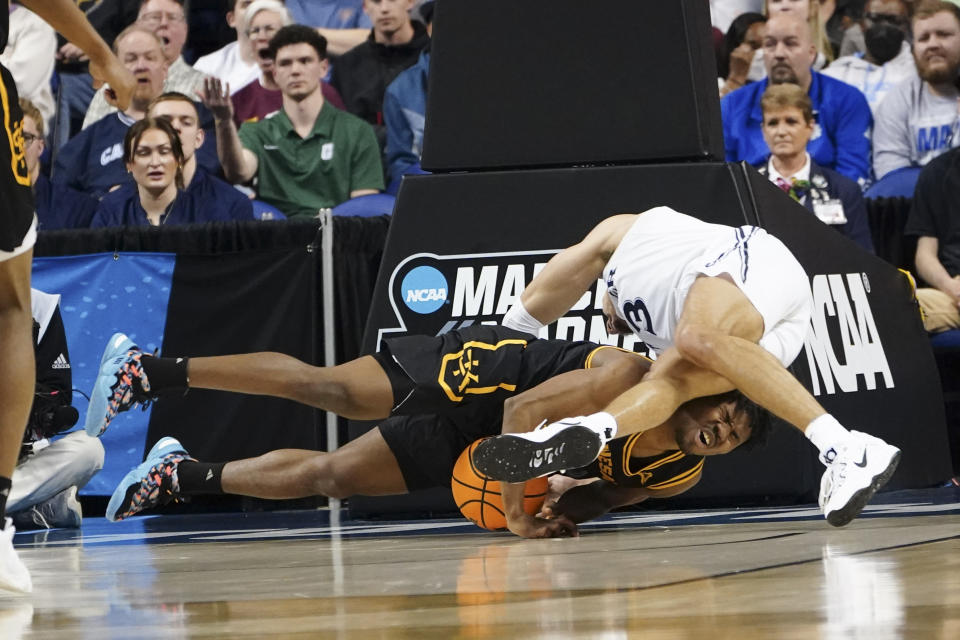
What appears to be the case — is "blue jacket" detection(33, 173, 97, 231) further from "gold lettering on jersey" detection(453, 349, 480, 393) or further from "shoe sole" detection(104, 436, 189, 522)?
"gold lettering on jersey" detection(453, 349, 480, 393)

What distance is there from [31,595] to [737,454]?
116 inches

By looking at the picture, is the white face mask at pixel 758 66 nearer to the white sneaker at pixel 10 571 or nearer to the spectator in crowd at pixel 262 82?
the spectator in crowd at pixel 262 82

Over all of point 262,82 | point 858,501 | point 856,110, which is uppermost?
point 262,82

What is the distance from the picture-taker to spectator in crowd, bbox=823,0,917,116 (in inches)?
325

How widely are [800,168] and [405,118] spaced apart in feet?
8.26

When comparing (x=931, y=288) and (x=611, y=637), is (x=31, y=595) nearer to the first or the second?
(x=611, y=637)

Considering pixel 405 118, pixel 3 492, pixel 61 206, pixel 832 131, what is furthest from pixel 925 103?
pixel 3 492

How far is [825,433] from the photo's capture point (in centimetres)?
381

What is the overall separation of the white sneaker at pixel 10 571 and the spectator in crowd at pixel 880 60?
6.63 m

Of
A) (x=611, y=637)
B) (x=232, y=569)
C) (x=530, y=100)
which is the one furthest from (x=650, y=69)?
(x=611, y=637)

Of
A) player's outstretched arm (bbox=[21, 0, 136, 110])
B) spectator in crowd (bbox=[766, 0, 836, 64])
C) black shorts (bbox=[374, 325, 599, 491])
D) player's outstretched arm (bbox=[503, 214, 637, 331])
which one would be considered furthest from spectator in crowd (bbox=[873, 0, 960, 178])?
player's outstretched arm (bbox=[21, 0, 136, 110])

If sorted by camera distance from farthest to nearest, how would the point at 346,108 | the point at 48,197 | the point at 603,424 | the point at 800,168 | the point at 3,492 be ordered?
1. the point at 346,108
2. the point at 48,197
3. the point at 800,168
4. the point at 603,424
5. the point at 3,492

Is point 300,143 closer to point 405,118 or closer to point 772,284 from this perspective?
point 405,118

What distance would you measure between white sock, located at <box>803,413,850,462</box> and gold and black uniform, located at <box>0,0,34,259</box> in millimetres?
2211
